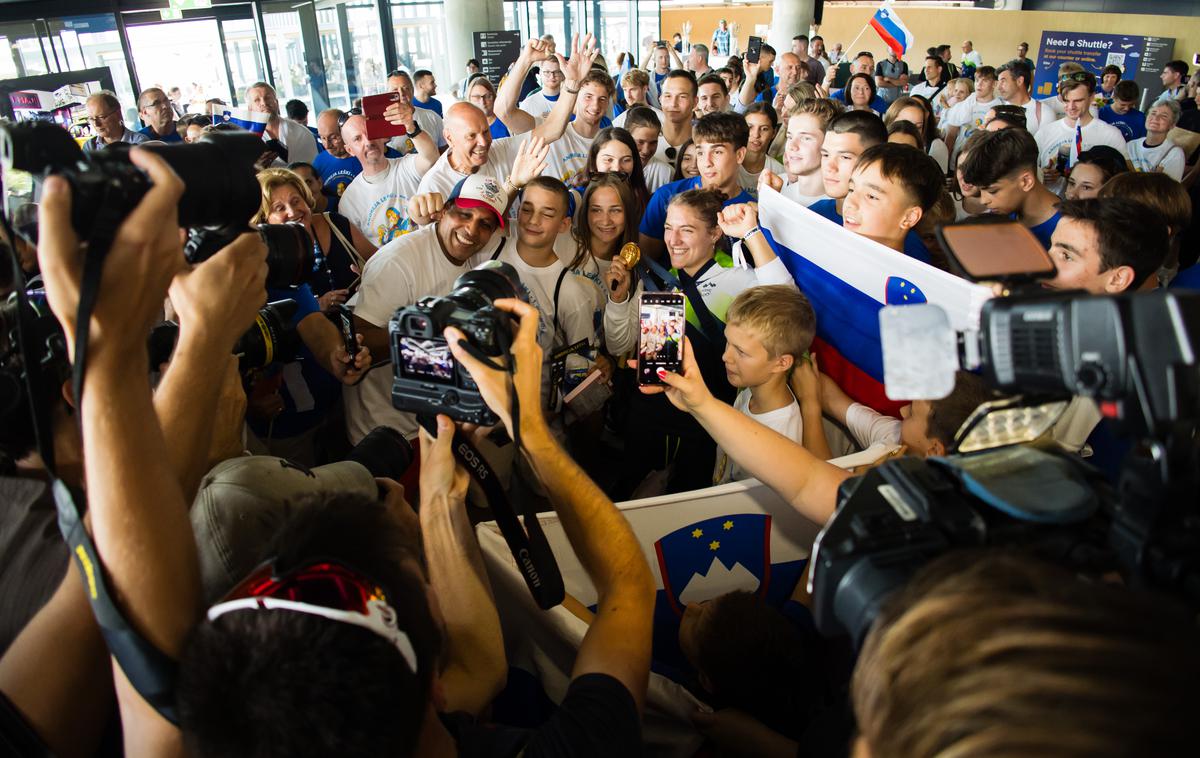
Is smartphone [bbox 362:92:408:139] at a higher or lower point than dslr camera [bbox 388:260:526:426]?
higher

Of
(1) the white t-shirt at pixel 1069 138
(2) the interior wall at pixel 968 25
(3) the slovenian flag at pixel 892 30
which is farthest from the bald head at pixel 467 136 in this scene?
(2) the interior wall at pixel 968 25

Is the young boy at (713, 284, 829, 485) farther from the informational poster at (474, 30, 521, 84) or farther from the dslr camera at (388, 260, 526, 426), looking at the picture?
the informational poster at (474, 30, 521, 84)

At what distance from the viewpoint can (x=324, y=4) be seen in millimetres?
12023

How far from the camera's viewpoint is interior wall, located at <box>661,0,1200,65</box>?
13.3 metres

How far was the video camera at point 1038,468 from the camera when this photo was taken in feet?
2.24

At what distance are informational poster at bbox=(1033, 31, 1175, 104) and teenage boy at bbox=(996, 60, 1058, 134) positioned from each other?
8325mm

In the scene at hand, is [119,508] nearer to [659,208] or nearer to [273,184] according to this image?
[273,184]

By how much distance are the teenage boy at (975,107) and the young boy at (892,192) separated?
4.81 meters

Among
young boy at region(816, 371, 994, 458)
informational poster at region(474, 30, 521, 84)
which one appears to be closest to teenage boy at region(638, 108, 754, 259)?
young boy at region(816, 371, 994, 458)

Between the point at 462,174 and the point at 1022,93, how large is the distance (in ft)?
19.4

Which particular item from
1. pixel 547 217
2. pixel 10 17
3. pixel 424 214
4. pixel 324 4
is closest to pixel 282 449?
pixel 424 214

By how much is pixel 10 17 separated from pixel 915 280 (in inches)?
420

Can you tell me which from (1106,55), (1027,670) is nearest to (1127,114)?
(1027,670)

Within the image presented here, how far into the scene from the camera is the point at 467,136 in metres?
3.73
